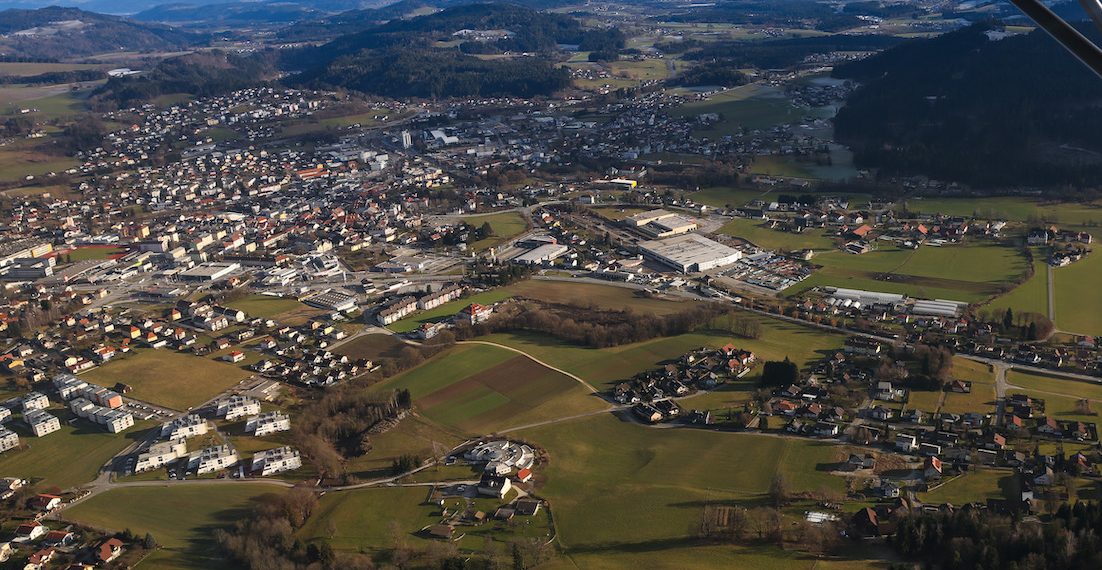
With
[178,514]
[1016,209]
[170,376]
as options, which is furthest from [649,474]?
[1016,209]

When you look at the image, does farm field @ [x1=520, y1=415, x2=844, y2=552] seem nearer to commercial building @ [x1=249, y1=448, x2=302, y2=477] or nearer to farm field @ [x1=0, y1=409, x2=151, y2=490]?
commercial building @ [x1=249, y1=448, x2=302, y2=477]

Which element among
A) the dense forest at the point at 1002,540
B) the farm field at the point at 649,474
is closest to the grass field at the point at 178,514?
the farm field at the point at 649,474

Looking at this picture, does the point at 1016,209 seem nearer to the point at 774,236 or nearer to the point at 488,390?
the point at 774,236

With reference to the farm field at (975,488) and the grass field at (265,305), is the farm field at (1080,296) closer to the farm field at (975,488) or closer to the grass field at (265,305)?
the farm field at (975,488)

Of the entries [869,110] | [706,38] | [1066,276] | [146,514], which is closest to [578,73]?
[706,38]

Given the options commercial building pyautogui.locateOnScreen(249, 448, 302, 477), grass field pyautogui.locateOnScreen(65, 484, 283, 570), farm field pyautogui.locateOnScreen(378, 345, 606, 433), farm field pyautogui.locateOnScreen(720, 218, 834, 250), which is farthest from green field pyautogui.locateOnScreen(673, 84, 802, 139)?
grass field pyautogui.locateOnScreen(65, 484, 283, 570)

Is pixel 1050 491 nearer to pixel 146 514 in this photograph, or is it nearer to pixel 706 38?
pixel 146 514
